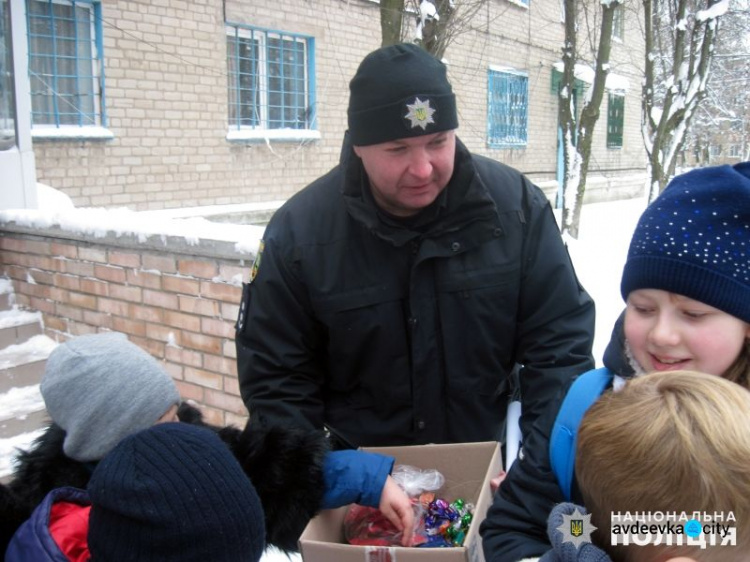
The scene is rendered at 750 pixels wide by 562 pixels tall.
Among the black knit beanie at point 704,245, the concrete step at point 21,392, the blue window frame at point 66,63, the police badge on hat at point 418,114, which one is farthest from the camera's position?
the blue window frame at point 66,63

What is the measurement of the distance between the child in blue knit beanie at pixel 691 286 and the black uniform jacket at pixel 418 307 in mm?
539

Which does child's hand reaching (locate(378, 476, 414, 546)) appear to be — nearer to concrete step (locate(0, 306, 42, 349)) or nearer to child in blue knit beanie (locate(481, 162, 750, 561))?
child in blue knit beanie (locate(481, 162, 750, 561))

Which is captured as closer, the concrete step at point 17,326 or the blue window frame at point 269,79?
the concrete step at point 17,326

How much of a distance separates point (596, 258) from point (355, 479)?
7325 mm

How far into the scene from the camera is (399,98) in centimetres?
184

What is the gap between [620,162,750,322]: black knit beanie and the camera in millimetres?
1273

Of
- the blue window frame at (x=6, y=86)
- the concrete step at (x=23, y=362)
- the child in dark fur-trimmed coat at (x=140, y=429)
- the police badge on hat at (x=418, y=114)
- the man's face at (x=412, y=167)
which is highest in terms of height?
the blue window frame at (x=6, y=86)

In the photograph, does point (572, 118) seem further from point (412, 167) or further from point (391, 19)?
point (412, 167)

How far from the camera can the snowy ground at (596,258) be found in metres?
3.78

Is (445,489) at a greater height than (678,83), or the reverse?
(678,83)

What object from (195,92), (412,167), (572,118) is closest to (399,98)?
(412,167)

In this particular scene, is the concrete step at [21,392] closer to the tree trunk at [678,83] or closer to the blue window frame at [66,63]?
the blue window frame at [66,63]

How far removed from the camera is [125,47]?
7570 mm

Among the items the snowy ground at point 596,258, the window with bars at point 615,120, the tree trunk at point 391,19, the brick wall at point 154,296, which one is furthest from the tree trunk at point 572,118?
the window with bars at point 615,120
